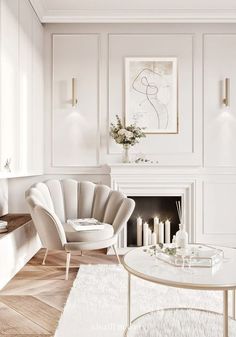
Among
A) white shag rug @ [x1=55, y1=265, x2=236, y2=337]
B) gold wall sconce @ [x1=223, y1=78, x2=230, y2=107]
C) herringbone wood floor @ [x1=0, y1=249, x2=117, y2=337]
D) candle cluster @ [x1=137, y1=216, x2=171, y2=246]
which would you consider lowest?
herringbone wood floor @ [x1=0, y1=249, x2=117, y2=337]

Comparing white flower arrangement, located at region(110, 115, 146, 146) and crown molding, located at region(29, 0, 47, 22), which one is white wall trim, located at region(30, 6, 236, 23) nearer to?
crown molding, located at region(29, 0, 47, 22)

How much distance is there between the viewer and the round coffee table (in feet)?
4.94

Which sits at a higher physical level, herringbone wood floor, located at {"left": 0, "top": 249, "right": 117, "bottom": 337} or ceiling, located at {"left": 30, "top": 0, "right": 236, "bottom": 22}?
ceiling, located at {"left": 30, "top": 0, "right": 236, "bottom": 22}

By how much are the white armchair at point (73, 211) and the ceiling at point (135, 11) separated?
1864 mm

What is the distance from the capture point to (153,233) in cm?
384

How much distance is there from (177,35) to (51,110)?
167 centimetres

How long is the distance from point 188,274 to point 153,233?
2185mm

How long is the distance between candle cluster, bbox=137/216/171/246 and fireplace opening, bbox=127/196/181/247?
69 millimetres

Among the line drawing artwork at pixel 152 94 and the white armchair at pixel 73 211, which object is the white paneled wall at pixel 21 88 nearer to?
the white armchair at pixel 73 211

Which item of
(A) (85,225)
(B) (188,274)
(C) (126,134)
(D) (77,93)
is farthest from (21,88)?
(B) (188,274)

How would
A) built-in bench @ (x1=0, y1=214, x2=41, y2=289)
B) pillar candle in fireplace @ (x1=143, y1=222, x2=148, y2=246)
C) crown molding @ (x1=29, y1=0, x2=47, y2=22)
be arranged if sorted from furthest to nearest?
pillar candle in fireplace @ (x1=143, y1=222, x2=148, y2=246)
crown molding @ (x1=29, y1=0, x2=47, y2=22)
built-in bench @ (x1=0, y1=214, x2=41, y2=289)

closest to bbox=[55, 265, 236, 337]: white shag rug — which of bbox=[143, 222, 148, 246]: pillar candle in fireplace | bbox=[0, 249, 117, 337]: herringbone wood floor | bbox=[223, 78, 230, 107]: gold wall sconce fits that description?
bbox=[0, 249, 117, 337]: herringbone wood floor

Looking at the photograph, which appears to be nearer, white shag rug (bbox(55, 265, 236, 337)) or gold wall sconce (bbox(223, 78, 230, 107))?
white shag rug (bbox(55, 265, 236, 337))

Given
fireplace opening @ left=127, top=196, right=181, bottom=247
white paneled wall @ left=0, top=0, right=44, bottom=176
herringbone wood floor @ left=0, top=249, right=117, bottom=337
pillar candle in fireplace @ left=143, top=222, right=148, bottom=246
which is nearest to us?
herringbone wood floor @ left=0, top=249, right=117, bottom=337
